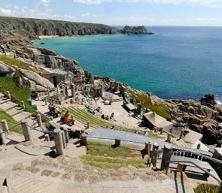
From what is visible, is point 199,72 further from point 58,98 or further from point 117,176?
point 117,176

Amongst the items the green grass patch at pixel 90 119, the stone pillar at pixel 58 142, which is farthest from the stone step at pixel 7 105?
the stone pillar at pixel 58 142

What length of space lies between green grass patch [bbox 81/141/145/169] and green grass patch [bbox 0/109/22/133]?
28.3ft

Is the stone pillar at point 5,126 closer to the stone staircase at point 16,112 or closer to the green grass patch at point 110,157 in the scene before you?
the stone staircase at point 16,112

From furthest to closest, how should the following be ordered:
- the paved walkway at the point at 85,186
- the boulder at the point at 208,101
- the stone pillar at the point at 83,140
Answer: the boulder at the point at 208,101, the stone pillar at the point at 83,140, the paved walkway at the point at 85,186

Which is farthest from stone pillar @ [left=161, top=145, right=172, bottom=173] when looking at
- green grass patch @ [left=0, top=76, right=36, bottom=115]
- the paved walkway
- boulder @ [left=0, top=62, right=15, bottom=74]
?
boulder @ [left=0, top=62, right=15, bottom=74]

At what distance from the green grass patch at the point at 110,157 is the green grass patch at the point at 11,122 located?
8639mm

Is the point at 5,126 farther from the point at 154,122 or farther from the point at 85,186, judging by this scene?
the point at 154,122

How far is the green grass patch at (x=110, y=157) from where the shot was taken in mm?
22469

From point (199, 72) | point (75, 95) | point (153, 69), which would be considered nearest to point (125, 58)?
point (153, 69)

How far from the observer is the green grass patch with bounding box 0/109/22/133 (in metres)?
30.6

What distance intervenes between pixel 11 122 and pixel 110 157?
45.7 feet

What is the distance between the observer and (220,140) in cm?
5309

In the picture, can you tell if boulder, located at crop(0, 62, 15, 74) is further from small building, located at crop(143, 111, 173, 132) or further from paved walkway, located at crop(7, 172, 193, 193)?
paved walkway, located at crop(7, 172, 193, 193)

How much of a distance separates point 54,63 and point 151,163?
82660mm
